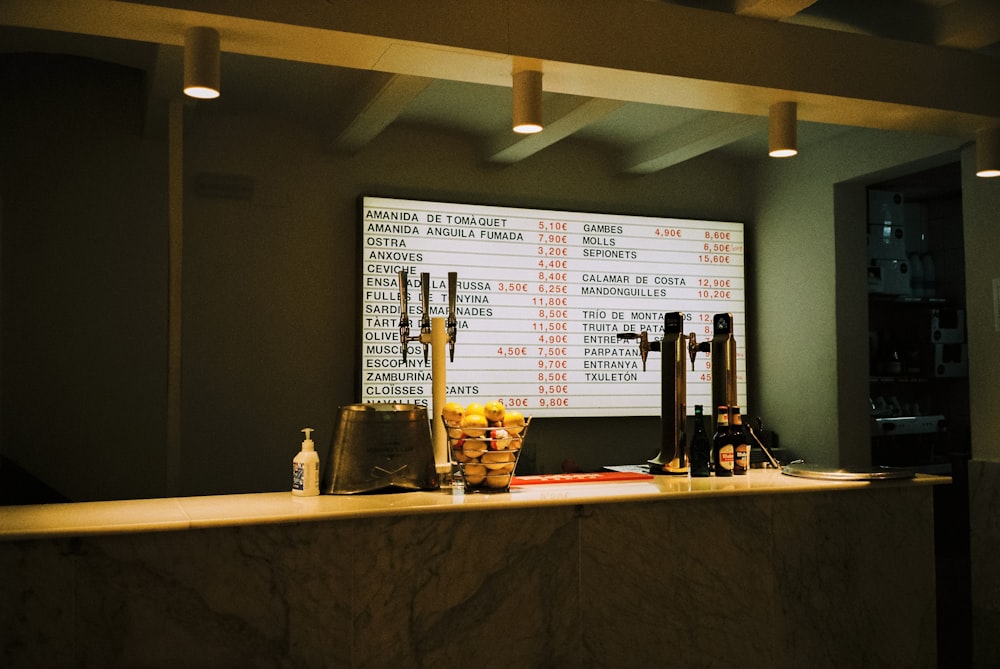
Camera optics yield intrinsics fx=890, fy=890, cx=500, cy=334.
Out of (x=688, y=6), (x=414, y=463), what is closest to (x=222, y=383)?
(x=414, y=463)

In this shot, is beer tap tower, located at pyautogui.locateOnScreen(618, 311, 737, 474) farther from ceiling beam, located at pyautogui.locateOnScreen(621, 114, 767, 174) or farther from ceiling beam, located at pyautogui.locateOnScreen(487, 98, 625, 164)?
ceiling beam, located at pyautogui.locateOnScreen(621, 114, 767, 174)

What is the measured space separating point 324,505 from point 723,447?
57.9 inches

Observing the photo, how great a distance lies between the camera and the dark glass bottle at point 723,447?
311cm

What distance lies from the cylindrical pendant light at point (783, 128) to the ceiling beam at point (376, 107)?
1356 mm

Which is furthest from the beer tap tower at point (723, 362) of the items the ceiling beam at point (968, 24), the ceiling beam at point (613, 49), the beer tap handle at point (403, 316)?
the ceiling beam at point (968, 24)

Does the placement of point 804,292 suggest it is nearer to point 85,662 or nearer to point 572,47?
point 572,47

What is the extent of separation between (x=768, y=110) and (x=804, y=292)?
7.17 ft

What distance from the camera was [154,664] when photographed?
205cm

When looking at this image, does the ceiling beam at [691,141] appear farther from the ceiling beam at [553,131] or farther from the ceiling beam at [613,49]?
the ceiling beam at [613,49]

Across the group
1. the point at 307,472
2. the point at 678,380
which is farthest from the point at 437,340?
the point at 678,380

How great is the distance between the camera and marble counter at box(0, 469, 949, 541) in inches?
80.9

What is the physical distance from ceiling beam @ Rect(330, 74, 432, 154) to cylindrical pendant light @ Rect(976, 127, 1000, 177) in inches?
86.6

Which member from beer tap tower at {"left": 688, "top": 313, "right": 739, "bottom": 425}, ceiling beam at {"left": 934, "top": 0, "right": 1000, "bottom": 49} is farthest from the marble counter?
ceiling beam at {"left": 934, "top": 0, "right": 1000, "bottom": 49}

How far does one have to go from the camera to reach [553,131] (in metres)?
4.36
